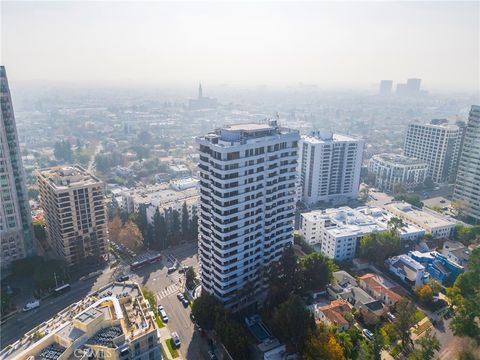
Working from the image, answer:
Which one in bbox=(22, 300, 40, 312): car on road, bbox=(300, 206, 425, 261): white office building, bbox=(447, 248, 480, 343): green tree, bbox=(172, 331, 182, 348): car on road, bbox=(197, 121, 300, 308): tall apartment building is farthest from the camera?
bbox=(300, 206, 425, 261): white office building

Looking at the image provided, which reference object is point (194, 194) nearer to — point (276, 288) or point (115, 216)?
point (115, 216)

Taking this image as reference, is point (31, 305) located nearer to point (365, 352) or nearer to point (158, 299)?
point (158, 299)

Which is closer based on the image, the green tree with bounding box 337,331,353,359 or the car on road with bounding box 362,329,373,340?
the green tree with bounding box 337,331,353,359

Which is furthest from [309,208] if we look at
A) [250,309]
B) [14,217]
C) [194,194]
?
[14,217]

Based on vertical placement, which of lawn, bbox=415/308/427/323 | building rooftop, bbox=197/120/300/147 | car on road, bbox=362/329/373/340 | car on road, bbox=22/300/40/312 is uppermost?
building rooftop, bbox=197/120/300/147

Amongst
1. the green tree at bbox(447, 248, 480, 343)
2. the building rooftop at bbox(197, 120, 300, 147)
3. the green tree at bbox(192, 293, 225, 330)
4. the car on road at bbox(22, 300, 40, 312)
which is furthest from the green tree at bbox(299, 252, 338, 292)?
the car on road at bbox(22, 300, 40, 312)

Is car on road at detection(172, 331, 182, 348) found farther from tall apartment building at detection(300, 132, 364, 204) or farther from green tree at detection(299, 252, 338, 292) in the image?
tall apartment building at detection(300, 132, 364, 204)

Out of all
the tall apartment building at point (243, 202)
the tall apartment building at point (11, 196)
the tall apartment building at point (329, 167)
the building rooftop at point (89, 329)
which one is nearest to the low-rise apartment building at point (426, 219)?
the tall apartment building at point (329, 167)
